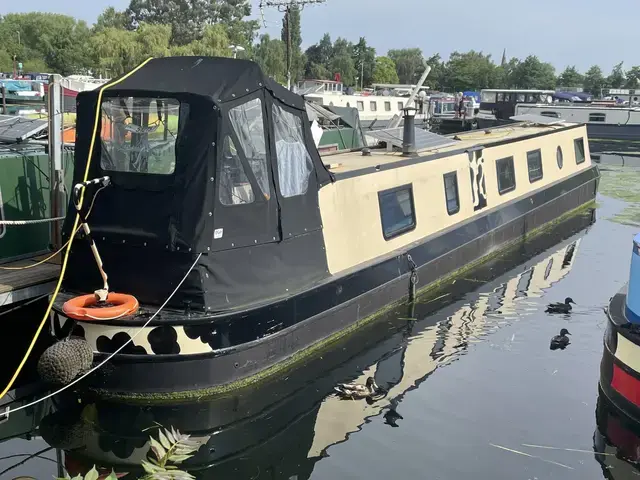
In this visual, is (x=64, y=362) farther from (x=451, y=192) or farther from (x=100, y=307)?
(x=451, y=192)

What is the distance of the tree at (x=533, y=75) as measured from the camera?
3676 inches

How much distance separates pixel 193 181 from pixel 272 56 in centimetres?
6028

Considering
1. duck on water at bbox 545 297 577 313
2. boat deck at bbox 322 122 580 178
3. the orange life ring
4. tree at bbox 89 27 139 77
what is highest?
tree at bbox 89 27 139 77

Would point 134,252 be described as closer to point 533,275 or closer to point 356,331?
point 356,331

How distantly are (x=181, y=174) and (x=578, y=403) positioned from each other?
4564 millimetres

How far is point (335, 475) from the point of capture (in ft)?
18.9

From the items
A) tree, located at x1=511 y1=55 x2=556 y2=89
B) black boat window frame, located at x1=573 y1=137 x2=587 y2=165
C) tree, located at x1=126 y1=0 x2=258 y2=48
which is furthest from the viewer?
tree, located at x1=511 y1=55 x2=556 y2=89

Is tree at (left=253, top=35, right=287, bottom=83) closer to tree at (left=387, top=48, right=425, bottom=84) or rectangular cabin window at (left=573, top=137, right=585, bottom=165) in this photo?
rectangular cabin window at (left=573, top=137, right=585, bottom=165)

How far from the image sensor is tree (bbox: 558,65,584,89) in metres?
94.4

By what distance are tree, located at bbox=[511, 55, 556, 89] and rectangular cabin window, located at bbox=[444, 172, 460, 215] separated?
88.2 metres

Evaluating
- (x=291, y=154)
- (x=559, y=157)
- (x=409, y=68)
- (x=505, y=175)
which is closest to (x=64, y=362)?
(x=291, y=154)

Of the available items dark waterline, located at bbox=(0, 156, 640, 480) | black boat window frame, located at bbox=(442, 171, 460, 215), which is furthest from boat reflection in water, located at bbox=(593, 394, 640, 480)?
black boat window frame, located at bbox=(442, 171, 460, 215)

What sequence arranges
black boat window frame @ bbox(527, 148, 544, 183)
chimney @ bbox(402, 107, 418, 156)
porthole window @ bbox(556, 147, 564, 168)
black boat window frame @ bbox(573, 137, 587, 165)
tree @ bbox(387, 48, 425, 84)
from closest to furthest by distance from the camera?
chimney @ bbox(402, 107, 418, 156) < black boat window frame @ bbox(527, 148, 544, 183) < porthole window @ bbox(556, 147, 564, 168) < black boat window frame @ bbox(573, 137, 587, 165) < tree @ bbox(387, 48, 425, 84)

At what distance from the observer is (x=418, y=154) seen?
11.1 meters
